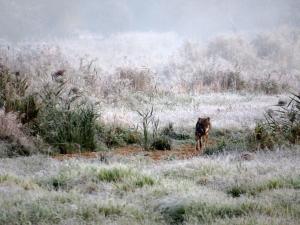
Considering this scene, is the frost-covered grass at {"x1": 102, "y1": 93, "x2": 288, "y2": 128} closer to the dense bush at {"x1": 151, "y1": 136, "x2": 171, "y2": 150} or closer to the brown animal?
the dense bush at {"x1": 151, "y1": 136, "x2": 171, "y2": 150}

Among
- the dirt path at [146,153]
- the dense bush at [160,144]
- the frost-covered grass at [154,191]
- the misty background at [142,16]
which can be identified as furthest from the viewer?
the misty background at [142,16]

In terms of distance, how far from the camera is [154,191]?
5.87 meters

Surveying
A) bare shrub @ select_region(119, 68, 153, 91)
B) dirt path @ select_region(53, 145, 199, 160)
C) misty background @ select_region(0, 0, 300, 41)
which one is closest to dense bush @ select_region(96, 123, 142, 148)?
dirt path @ select_region(53, 145, 199, 160)

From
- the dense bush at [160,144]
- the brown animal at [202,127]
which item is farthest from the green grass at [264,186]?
the dense bush at [160,144]

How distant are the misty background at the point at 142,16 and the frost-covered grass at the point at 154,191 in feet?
85.9

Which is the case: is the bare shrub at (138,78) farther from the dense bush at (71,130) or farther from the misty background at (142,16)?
the misty background at (142,16)

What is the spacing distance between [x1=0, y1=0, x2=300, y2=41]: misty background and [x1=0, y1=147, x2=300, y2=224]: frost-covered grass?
26.2m

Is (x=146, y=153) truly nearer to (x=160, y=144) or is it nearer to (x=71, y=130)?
(x=160, y=144)

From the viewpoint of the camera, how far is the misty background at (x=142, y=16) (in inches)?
1404

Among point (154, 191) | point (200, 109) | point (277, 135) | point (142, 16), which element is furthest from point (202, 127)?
point (142, 16)

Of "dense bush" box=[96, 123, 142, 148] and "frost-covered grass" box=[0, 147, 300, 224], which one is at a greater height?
"dense bush" box=[96, 123, 142, 148]

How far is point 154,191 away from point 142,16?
1490 inches

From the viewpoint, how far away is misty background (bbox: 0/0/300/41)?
35656 mm

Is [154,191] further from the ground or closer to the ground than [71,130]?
closer to the ground
